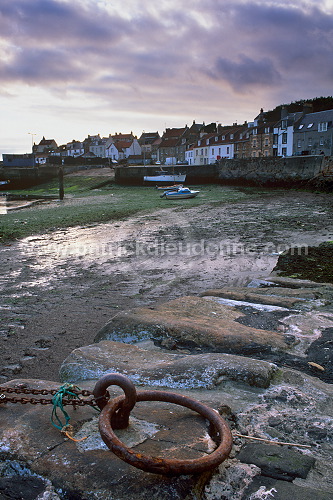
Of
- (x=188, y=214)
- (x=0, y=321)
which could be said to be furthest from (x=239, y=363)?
(x=188, y=214)

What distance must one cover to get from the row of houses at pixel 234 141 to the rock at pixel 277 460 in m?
48.6

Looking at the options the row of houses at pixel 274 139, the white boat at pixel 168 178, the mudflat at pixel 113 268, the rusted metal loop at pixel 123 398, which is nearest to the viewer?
the rusted metal loop at pixel 123 398

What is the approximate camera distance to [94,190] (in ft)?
137

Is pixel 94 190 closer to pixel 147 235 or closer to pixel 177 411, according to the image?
pixel 147 235

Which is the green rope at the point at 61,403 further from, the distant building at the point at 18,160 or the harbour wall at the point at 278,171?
the distant building at the point at 18,160

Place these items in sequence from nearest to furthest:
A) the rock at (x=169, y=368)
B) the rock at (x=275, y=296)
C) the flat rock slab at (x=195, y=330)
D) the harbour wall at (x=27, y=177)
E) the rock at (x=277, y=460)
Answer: the rock at (x=277, y=460) → the rock at (x=169, y=368) → the flat rock slab at (x=195, y=330) → the rock at (x=275, y=296) → the harbour wall at (x=27, y=177)

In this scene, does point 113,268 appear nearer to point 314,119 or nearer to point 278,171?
point 278,171

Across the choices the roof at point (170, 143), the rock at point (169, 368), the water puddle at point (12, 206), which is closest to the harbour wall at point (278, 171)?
the water puddle at point (12, 206)

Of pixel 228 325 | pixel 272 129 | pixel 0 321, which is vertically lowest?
pixel 0 321

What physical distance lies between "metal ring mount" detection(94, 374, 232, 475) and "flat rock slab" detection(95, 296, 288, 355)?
143 cm

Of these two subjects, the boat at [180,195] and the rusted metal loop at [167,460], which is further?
the boat at [180,195]

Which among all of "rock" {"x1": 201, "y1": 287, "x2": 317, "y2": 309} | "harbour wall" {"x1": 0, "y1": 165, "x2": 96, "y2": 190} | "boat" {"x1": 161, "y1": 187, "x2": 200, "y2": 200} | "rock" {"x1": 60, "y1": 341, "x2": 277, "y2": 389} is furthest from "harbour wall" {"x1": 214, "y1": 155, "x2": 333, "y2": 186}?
"rock" {"x1": 60, "y1": 341, "x2": 277, "y2": 389}

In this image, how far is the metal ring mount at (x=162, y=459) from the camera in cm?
176

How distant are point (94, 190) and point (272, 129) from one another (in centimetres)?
3330
